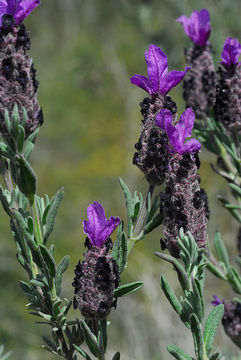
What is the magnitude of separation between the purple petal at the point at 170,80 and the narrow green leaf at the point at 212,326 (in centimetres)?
36

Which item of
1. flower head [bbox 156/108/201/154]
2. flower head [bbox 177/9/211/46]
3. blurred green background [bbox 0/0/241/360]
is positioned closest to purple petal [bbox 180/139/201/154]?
flower head [bbox 156/108/201/154]

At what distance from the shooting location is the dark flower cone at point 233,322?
3.70 ft

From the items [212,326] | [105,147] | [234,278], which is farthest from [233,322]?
[105,147]

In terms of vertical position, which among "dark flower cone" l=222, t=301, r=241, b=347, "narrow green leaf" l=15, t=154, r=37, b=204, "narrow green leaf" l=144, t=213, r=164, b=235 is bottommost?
"dark flower cone" l=222, t=301, r=241, b=347

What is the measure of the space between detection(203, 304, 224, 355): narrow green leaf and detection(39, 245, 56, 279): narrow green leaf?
0.26m

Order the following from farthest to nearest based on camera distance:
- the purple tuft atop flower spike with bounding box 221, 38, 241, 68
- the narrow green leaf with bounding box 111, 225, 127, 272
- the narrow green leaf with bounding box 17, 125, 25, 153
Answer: the purple tuft atop flower spike with bounding box 221, 38, 241, 68
the narrow green leaf with bounding box 111, 225, 127, 272
the narrow green leaf with bounding box 17, 125, 25, 153

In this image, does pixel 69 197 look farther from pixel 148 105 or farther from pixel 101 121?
pixel 148 105

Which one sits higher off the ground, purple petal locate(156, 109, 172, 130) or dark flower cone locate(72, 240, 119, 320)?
purple petal locate(156, 109, 172, 130)

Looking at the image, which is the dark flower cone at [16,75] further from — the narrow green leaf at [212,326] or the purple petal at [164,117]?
the narrow green leaf at [212,326]

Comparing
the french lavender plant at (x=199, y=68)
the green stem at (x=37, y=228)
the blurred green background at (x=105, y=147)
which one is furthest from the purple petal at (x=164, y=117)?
the blurred green background at (x=105, y=147)

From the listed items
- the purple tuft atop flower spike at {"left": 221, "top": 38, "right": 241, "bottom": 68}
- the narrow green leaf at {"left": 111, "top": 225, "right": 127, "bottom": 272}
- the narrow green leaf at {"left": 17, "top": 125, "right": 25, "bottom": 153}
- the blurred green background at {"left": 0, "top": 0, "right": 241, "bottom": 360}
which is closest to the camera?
the narrow green leaf at {"left": 17, "top": 125, "right": 25, "bottom": 153}

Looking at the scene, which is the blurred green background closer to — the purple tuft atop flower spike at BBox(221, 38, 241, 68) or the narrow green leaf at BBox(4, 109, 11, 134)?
the purple tuft atop flower spike at BBox(221, 38, 241, 68)

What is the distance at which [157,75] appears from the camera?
808 millimetres

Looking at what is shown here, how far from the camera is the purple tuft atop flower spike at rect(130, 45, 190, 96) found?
0.80m
